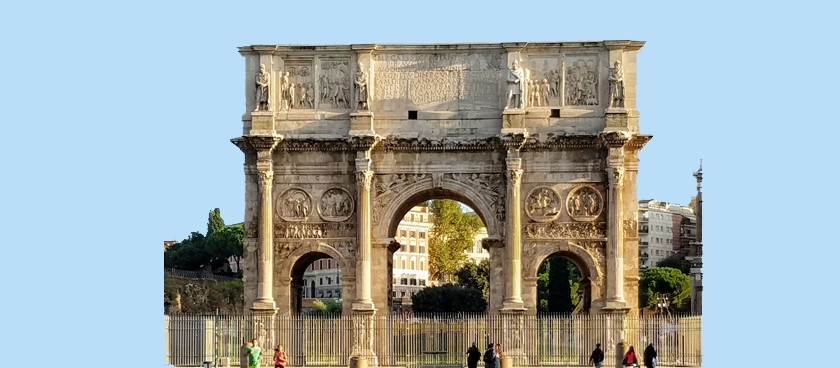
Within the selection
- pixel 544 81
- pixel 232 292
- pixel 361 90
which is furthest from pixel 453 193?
pixel 232 292

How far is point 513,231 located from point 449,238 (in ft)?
189

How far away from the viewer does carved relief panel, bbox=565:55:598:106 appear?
164 feet

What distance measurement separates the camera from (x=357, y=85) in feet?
163

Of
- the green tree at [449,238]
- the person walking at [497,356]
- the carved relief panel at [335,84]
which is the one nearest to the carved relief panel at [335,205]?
the carved relief panel at [335,84]

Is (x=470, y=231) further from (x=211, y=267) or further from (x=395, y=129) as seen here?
(x=395, y=129)

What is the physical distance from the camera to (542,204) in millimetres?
49906

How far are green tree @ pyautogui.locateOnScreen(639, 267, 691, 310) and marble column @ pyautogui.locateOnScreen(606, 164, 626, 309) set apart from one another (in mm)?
52800

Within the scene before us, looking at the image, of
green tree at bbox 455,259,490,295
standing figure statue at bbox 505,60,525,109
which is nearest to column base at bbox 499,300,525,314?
standing figure statue at bbox 505,60,525,109

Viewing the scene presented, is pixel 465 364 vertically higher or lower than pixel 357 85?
lower

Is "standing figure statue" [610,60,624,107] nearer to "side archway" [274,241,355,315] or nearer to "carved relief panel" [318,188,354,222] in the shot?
"carved relief panel" [318,188,354,222]

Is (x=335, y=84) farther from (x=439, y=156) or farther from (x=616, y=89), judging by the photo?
(x=616, y=89)

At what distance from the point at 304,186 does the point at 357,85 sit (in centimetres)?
281

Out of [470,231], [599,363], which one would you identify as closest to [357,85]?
[599,363]

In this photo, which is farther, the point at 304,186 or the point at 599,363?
the point at 304,186
